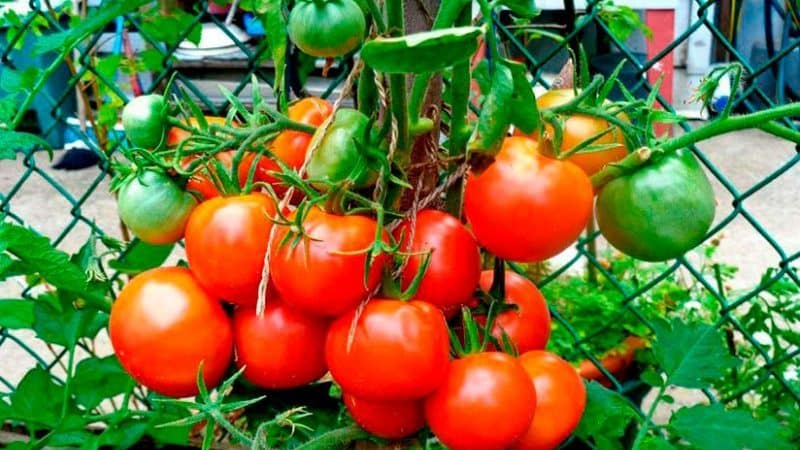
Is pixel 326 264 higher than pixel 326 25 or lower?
lower

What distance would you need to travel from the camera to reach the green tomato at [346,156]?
0.66 meters

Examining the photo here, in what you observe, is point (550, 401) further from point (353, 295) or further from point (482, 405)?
point (353, 295)

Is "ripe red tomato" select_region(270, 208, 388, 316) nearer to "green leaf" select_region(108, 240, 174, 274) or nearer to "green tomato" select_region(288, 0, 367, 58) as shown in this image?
"green tomato" select_region(288, 0, 367, 58)

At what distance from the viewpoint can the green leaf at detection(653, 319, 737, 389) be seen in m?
1.00

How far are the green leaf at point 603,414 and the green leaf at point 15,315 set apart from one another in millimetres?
749

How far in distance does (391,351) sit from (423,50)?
0.22 meters

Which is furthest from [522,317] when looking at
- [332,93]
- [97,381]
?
[332,93]

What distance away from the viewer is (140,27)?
1358 mm

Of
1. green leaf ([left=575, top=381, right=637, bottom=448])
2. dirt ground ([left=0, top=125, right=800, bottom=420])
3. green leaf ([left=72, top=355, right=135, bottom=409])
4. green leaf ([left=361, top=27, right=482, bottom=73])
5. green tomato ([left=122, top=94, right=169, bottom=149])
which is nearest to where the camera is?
green leaf ([left=361, top=27, right=482, bottom=73])

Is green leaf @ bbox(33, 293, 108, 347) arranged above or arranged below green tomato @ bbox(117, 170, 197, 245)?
below

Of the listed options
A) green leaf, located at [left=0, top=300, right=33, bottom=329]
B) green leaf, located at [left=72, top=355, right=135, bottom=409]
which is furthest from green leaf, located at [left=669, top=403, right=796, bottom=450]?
green leaf, located at [left=0, top=300, right=33, bottom=329]

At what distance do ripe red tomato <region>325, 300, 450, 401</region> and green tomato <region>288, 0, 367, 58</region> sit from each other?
18cm

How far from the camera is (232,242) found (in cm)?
66

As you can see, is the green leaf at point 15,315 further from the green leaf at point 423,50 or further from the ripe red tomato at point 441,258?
the green leaf at point 423,50
